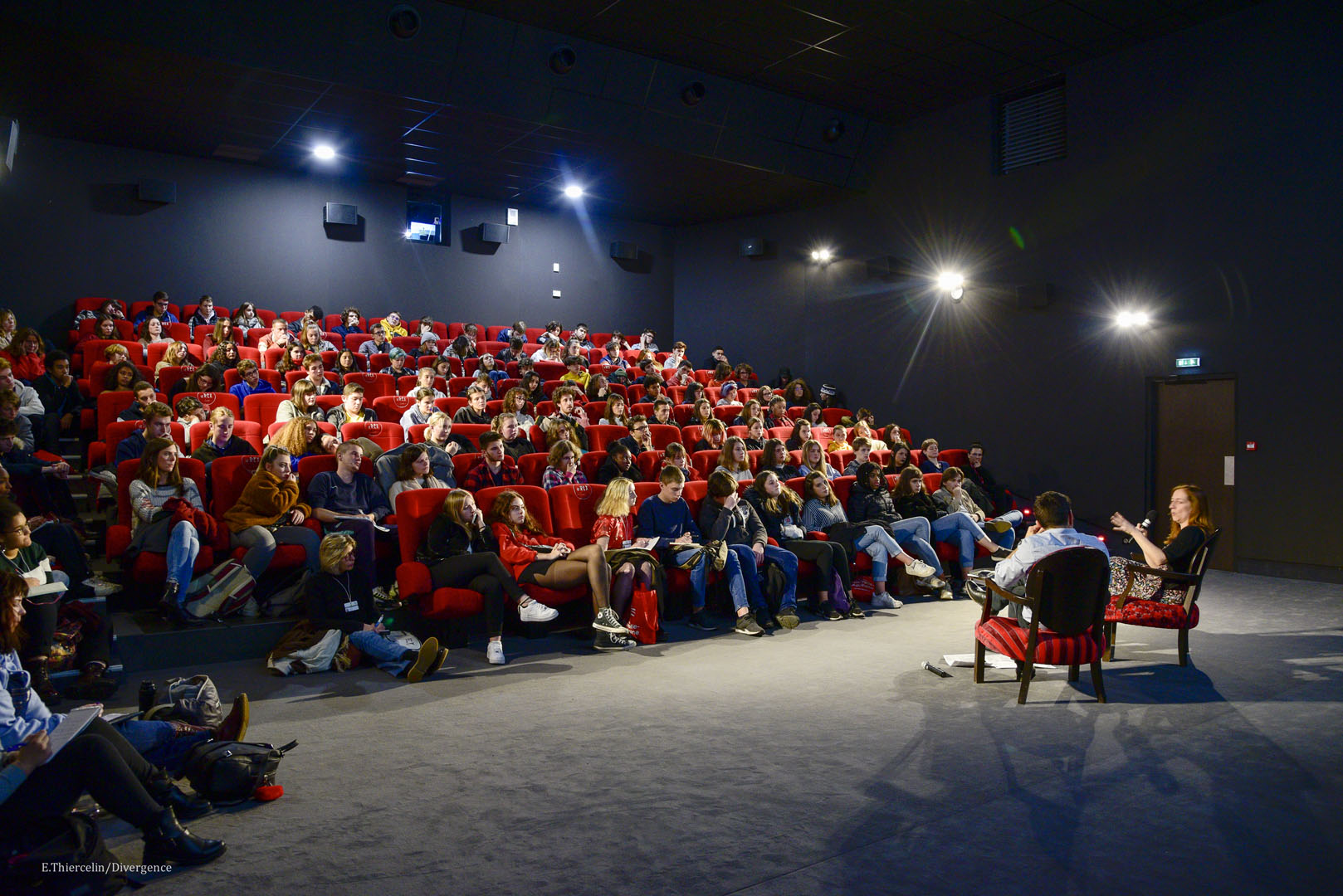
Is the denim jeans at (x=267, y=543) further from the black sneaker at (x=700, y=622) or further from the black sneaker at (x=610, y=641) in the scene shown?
the black sneaker at (x=700, y=622)

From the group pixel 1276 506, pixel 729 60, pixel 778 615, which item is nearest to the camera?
pixel 778 615

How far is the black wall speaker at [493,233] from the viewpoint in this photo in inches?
443

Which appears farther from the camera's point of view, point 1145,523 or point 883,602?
point 883,602

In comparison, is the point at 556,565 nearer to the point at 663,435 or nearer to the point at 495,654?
the point at 495,654

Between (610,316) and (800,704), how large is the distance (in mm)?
9347

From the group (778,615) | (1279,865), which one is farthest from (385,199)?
(1279,865)

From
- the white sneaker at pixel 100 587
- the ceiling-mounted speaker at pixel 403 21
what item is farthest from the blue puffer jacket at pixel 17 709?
the ceiling-mounted speaker at pixel 403 21

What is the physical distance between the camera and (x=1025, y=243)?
8.79 metres

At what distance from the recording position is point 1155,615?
13.8 feet

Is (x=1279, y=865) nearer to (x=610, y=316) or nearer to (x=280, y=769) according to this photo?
(x=280, y=769)

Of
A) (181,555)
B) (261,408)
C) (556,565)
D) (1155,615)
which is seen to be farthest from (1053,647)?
(261,408)

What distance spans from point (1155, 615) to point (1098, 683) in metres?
0.79

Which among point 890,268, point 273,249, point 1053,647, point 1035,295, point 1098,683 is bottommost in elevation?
point 1098,683

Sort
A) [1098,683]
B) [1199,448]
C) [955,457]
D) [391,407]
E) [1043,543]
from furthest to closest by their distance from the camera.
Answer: [955,457] < [1199,448] < [391,407] < [1043,543] < [1098,683]
